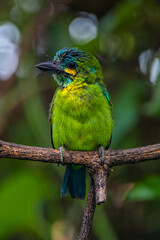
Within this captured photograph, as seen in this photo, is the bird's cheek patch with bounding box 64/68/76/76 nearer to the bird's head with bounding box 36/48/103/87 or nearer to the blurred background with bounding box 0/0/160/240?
the bird's head with bounding box 36/48/103/87

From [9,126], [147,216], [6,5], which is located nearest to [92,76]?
[9,126]

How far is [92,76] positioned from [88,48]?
461mm

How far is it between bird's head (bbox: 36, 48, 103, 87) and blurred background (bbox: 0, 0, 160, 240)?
32cm

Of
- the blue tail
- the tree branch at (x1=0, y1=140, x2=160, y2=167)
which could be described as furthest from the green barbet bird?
the tree branch at (x1=0, y1=140, x2=160, y2=167)

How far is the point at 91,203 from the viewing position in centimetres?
216

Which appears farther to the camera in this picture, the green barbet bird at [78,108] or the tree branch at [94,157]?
the green barbet bird at [78,108]

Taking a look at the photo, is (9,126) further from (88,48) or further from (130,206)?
(130,206)

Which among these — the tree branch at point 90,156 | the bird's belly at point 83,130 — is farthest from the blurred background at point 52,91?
the tree branch at point 90,156

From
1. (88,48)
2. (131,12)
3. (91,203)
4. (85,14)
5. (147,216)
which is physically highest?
(85,14)

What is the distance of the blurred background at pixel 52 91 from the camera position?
3.15 m

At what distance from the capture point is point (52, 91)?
4125mm

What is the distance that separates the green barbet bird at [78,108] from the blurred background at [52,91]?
0.50ft

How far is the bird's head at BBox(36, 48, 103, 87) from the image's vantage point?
10.4ft

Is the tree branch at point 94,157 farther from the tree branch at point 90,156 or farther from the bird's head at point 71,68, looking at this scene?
the bird's head at point 71,68
